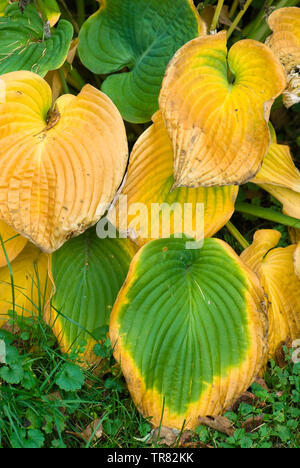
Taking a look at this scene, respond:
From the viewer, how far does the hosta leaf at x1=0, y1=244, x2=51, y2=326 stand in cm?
168

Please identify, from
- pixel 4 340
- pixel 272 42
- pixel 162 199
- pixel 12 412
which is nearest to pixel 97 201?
pixel 162 199

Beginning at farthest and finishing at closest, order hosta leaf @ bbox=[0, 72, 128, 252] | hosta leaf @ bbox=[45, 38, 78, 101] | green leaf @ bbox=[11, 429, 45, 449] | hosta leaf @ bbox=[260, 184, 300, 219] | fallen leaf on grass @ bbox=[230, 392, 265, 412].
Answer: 1. hosta leaf @ bbox=[45, 38, 78, 101]
2. hosta leaf @ bbox=[260, 184, 300, 219]
3. fallen leaf on grass @ bbox=[230, 392, 265, 412]
4. hosta leaf @ bbox=[0, 72, 128, 252]
5. green leaf @ bbox=[11, 429, 45, 449]

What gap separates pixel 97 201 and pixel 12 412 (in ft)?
1.82

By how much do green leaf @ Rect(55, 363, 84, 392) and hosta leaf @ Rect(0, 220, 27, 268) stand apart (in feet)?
1.19

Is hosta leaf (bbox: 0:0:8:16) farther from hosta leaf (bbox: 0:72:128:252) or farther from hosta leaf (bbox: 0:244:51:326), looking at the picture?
hosta leaf (bbox: 0:244:51:326)

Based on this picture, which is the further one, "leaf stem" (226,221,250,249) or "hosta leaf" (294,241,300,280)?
"leaf stem" (226,221,250,249)

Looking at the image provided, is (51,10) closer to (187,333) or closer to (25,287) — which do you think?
(25,287)

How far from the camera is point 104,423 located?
147cm

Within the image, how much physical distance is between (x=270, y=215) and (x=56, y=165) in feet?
2.36

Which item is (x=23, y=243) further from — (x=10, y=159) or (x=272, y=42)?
(x=272, y=42)

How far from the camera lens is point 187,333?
1.51 meters

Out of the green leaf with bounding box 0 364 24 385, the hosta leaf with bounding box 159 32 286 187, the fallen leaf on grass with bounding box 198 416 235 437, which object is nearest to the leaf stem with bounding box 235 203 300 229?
the hosta leaf with bounding box 159 32 286 187

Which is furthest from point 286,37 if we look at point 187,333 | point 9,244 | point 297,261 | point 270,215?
point 9,244

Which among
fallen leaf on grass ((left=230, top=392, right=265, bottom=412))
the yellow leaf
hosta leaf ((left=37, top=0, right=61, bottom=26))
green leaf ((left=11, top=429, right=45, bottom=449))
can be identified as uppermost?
hosta leaf ((left=37, top=0, right=61, bottom=26))
